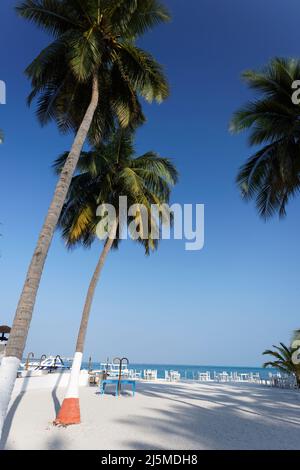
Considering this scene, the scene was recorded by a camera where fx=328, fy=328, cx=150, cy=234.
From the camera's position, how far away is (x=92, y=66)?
364 inches

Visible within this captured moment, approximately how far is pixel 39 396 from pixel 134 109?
11.7 meters

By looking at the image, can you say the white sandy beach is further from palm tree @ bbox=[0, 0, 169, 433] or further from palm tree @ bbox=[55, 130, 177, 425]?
palm tree @ bbox=[0, 0, 169, 433]

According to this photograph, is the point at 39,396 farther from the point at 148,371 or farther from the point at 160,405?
the point at 148,371

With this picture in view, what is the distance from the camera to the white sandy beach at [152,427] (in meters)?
6.64

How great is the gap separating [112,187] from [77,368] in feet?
25.4

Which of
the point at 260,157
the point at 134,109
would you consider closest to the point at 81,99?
the point at 134,109

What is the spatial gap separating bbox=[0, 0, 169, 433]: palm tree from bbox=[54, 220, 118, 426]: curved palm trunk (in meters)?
4.53

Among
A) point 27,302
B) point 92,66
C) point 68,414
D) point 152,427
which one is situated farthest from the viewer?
point 92,66

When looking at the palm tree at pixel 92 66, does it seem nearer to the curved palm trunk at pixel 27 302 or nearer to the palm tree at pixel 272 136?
the curved palm trunk at pixel 27 302

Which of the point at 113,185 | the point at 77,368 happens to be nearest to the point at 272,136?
the point at 113,185

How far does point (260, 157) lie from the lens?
45.0 ft

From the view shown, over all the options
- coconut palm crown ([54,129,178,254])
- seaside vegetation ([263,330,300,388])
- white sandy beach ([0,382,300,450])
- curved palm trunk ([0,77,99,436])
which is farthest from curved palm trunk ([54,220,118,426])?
seaside vegetation ([263,330,300,388])

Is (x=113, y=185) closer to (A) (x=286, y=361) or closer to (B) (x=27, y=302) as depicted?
(B) (x=27, y=302)

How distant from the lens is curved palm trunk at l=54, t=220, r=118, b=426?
839 centimetres
